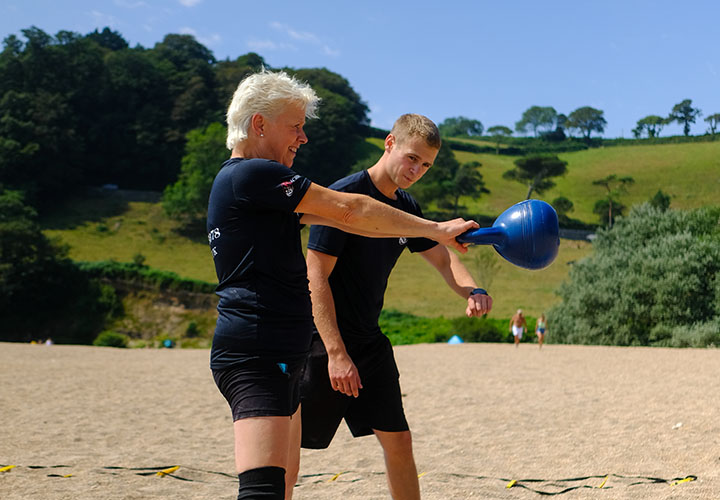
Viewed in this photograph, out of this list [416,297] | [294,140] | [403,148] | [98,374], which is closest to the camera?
[294,140]

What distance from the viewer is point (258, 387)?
2.51 meters

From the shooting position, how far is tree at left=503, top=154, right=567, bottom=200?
78875mm

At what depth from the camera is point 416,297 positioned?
4725cm

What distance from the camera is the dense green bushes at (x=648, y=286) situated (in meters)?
22.4

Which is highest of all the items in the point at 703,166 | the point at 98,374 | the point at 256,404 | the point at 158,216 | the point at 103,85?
the point at 103,85

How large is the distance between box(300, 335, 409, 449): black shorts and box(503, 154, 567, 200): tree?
76.9 metres

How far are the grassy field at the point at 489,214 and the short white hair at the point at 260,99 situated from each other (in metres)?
38.6

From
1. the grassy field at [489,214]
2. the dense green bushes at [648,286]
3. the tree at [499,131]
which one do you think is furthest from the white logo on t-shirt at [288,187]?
the tree at [499,131]

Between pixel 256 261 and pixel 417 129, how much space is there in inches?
50.2

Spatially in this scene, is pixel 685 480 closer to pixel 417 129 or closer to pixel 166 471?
pixel 417 129

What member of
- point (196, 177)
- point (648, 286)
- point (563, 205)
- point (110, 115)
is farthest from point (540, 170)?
point (648, 286)

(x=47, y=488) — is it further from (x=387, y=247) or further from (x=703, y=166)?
(x=703, y=166)

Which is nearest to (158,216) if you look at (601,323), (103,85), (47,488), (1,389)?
(103,85)

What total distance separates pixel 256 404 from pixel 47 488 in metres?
3.70
